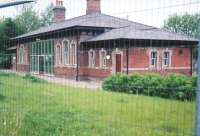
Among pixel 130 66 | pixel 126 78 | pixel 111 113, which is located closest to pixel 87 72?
pixel 130 66

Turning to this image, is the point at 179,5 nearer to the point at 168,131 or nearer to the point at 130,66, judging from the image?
the point at 168,131

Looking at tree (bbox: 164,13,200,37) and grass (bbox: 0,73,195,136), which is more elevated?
tree (bbox: 164,13,200,37)

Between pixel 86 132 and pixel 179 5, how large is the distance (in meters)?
3.28

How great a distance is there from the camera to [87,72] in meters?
27.6

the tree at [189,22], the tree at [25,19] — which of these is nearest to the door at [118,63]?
the tree at [25,19]

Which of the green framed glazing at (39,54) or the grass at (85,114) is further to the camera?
the green framed glazing at (39,54)

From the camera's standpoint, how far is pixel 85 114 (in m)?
9.44

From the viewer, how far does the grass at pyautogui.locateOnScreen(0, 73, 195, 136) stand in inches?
288

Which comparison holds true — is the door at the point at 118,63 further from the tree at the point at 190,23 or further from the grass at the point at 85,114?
the grass at the point at 85,114

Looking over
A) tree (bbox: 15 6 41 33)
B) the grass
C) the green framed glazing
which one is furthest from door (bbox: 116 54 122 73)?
the grass

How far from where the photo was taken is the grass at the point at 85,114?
7.32m

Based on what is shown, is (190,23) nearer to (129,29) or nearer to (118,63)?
(129,29)

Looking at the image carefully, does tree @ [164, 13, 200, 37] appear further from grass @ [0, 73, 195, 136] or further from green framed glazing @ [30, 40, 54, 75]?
green framed glazing @ [30, 40, 54, 75]

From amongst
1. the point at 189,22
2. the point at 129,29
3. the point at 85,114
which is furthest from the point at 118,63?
the point at 85,114
